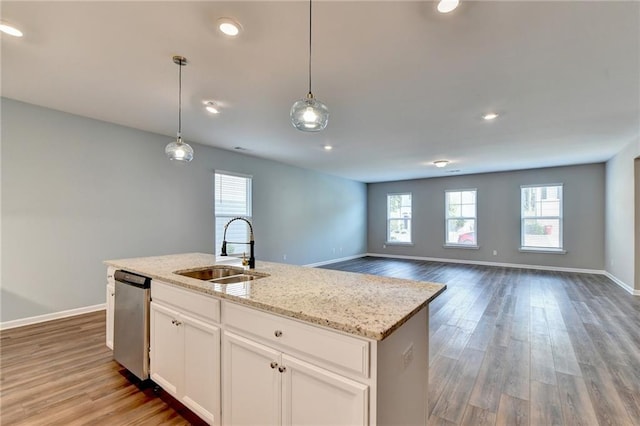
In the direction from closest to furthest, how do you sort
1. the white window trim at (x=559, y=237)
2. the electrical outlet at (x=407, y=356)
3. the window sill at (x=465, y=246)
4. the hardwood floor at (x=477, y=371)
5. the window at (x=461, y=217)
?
the electrical outlet at (x=407, y=356)
the hardwood floor at (x=477, y=371)
the white window trim at (x=559, y=237)
the window sill at (x=465, y=246)
the window at (x=461, y=217)

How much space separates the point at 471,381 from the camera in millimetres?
2357

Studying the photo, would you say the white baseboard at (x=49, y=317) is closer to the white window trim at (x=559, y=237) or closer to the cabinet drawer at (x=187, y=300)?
the cabinet drawer at (x=187, y=300)

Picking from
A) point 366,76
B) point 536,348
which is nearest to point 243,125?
point 366,76

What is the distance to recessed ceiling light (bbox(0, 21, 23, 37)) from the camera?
2035mm

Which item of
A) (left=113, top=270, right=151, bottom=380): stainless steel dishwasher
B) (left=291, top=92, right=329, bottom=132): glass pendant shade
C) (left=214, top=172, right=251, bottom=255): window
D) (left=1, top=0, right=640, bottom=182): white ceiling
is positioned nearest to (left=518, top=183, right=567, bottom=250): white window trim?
(left=1, top=0, right=640, bottom=182): white ceiling

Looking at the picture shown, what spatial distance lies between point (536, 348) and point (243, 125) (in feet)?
14.2

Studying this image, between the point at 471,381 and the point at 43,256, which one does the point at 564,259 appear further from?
the point at 43,256

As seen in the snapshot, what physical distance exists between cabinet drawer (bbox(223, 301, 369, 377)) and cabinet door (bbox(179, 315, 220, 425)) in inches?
9.8

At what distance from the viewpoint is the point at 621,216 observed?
213 inches

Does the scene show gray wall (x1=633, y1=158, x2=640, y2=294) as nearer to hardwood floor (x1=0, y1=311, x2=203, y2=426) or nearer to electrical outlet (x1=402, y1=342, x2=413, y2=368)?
electrical outlet (x1=402, y1=342, x2=413, y2=368)

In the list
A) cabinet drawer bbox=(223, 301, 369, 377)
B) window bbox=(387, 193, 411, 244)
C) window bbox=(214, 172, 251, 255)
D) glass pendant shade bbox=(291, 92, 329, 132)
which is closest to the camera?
cabinet drawer bbox=(223, 301, 369, 377)

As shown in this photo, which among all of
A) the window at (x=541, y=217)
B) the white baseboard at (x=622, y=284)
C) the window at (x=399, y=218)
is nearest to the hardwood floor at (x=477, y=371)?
the white baseboard at (x=622, y=284)

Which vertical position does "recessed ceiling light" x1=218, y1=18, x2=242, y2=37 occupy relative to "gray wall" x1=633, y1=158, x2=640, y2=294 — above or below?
above

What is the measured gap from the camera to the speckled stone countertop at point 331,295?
1184 millimetres
